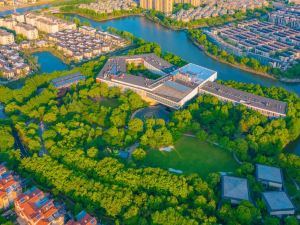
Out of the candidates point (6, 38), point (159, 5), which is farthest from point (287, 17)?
point (6, 38)

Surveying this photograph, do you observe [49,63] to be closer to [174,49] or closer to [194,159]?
[174,49]

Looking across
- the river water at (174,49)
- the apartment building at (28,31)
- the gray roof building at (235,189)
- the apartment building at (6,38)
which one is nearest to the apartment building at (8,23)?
the apartment building at (28,31)

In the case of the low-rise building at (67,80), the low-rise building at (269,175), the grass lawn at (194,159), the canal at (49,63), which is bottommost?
the grass lawn at (194,159)

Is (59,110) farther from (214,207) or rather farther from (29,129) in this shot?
(214,207)

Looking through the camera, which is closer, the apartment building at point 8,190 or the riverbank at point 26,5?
the apartment building at point 8,190

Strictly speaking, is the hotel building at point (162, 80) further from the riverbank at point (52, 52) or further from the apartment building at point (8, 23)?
the apartment building at point (8, 23)

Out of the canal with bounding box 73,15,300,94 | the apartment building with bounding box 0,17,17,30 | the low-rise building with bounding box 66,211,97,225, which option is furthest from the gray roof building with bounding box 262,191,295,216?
the apartment building with bounding box 0,17,17,30

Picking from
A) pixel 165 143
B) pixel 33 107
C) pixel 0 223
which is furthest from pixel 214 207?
pixel 33 107
